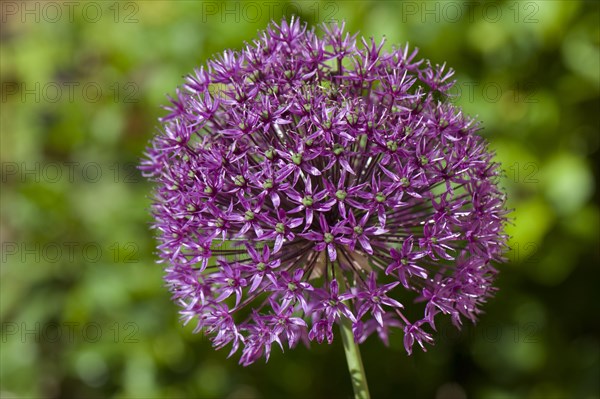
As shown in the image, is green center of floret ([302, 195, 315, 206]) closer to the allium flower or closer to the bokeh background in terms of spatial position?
the allium flower

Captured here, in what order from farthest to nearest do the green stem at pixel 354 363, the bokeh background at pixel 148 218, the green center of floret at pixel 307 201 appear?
the bokeh background at pixel 148 218 < the green stem at pixel 354 363 < the green center of floret at pixel 307 201

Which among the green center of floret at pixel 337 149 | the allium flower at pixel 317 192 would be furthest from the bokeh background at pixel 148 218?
the green center of floret at pixel 337 149

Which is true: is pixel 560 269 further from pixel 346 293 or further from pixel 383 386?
pixel 346 293

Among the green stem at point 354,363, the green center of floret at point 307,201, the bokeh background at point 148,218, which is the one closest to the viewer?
the green center of floret at point 307,201

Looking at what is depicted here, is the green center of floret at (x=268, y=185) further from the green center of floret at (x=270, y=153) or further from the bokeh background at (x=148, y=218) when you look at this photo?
the bokeh background at (x=148, y=218)

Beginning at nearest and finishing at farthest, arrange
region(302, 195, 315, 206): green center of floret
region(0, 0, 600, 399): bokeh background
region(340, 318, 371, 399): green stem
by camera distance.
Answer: region(302, 195, 315, 206): green center of floret → region(340, 318, 371, 399): green stem → region(0, 0, 600, 399): bokeh background

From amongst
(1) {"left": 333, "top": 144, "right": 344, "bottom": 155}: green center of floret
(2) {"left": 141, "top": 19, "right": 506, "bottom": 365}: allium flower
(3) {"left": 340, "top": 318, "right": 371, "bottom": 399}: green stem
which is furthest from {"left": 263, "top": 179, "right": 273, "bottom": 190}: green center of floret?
(3) {"left": 340, "top": 318, "right": 371, "bottom": 399}: green stem

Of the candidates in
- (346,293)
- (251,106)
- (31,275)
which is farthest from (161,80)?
(346,293)
